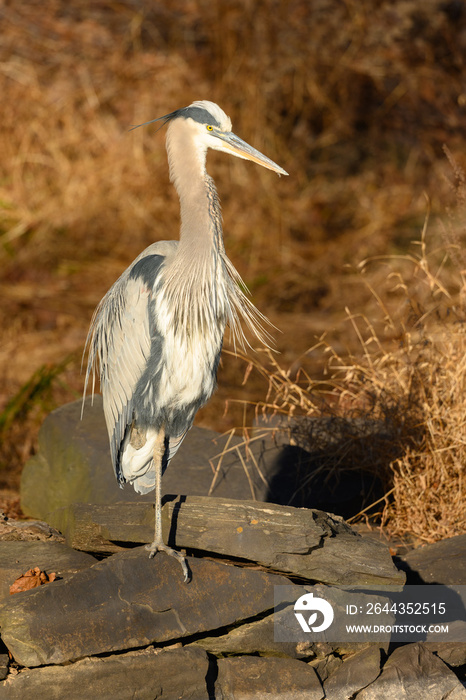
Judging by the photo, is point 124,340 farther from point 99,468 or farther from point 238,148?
point 99,468

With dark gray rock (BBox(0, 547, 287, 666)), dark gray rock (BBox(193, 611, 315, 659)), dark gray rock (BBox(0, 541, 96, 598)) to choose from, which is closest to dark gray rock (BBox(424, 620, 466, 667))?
dark gray rock (BBox(193, 611, 315, 659))

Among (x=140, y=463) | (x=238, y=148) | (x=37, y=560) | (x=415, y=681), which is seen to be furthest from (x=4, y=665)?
(x=238, y=148)

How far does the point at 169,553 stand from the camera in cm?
345

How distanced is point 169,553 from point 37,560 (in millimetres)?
608

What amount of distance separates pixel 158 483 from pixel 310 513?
2.14 feet

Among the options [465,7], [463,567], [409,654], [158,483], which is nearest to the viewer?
[409,654]

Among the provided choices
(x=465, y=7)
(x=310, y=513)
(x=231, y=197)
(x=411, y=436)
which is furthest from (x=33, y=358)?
(x=465, y=7)

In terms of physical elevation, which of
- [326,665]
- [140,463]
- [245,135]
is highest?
[245,135]

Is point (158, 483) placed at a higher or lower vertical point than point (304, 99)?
lower

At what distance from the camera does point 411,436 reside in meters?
4.69

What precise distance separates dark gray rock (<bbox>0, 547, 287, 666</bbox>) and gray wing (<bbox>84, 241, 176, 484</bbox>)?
677 mm

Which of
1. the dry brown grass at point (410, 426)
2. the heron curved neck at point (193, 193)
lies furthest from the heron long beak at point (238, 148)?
the dry brown grass at point (410, 426)

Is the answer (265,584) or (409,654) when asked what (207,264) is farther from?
(409,654)

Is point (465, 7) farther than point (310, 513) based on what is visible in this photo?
Yes
